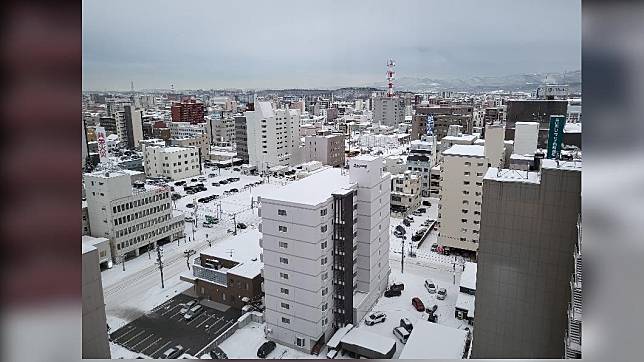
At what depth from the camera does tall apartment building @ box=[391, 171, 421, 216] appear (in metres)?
8.72

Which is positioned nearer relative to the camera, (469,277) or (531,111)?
(469,277)

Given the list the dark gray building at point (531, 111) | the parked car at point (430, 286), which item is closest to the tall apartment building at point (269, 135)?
the dark gray building at point (531, 111)

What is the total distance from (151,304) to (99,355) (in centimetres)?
467

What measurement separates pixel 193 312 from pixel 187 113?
17.9 meters

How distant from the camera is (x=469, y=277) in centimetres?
548

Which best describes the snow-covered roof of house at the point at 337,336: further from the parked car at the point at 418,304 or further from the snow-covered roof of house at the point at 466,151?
the snow-covered roof of house at the point at 466,151

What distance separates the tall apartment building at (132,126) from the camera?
16656 mm

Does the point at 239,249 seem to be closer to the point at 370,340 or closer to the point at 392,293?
the point at 392,293

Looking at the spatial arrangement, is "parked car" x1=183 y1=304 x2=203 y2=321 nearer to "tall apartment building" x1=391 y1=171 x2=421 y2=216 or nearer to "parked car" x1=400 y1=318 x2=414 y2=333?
"parked car" x1=400 y1=318 x2=414 y2=333

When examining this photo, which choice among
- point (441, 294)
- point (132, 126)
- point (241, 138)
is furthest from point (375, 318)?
point (132, 126)

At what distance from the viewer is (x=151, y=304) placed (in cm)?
529
